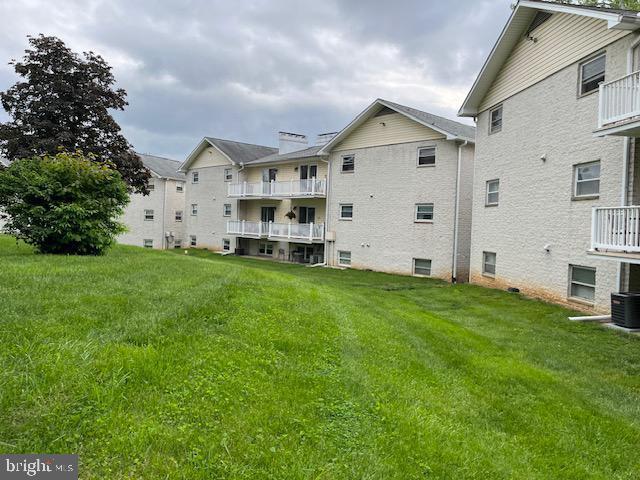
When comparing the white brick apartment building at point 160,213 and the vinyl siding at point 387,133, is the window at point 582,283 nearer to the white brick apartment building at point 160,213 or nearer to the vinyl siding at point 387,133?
the vinyl siding at point 387,133

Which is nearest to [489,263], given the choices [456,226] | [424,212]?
[456,226]

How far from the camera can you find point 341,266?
2298 centimetres

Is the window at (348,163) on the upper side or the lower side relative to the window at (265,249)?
upper

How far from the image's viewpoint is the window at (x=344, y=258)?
74.8ft

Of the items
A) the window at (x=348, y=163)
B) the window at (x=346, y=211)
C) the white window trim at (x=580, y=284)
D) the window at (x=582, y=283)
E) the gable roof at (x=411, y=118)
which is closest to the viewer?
the white window trim at (x=580, y=284)

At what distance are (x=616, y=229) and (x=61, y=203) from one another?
43.5ft

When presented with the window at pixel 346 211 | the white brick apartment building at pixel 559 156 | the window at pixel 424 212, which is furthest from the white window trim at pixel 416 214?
the window at pixel 346 211

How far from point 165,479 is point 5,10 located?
1564 cm

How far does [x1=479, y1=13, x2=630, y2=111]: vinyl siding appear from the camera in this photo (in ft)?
36.9

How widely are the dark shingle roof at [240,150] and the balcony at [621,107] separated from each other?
2327 cm

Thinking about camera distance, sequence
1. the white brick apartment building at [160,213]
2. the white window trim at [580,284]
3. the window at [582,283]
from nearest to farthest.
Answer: the white window trim at [580,284] → the window at [582,283] → the white brick apartment building at [160,213]

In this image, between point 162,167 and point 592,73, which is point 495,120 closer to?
point 592,73

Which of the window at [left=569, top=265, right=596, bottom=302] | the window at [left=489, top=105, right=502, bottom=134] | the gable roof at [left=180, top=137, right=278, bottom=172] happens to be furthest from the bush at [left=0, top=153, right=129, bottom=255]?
the gable roof at [left=180, top=137, right=278, bottom=172]

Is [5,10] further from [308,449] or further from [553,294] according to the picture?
[553,294]
